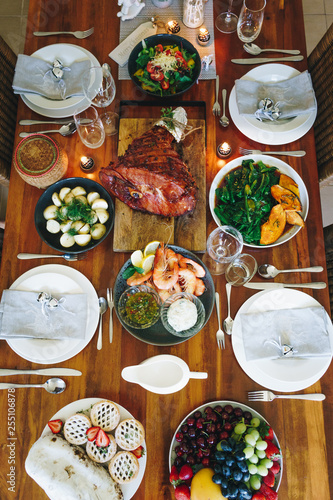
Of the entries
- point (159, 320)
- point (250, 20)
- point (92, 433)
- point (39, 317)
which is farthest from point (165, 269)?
point (250, 20)

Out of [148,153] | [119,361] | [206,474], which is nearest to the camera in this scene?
[206,474]

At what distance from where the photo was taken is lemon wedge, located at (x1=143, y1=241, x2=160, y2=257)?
4.96 feet

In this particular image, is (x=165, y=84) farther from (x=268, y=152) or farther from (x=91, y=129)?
(x=268, y=152)

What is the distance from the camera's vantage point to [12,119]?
2.01 metres

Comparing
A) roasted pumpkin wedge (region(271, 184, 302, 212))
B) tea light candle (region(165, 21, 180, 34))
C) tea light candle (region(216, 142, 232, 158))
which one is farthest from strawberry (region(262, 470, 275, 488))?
tea light candle (region(165, 21, 180, 34))

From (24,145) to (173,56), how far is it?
85 cm

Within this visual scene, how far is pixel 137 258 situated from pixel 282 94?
1.13m

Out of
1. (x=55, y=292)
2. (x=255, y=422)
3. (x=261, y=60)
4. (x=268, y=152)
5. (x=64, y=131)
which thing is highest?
(x=261, y=60)

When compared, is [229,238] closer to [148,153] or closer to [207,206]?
[207,206]

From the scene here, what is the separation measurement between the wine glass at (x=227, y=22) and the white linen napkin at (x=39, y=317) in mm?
1633

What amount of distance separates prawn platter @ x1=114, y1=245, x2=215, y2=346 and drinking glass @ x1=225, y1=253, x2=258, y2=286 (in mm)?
130

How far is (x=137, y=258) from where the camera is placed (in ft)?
4.98

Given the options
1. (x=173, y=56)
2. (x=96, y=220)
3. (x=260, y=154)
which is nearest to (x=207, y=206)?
(x=260, y=154)

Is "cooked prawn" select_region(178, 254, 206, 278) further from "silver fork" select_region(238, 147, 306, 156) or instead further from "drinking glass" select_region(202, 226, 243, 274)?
"silver fork" select_region(238, 147, 306, 156)
